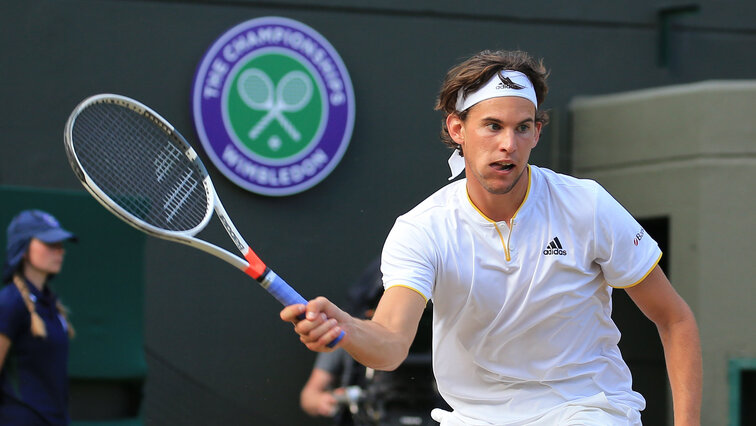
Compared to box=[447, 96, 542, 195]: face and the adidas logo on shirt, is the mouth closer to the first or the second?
box=[447, 96, 542, 195]: face

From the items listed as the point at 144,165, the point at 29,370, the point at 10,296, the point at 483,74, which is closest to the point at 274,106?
the point at 10,296

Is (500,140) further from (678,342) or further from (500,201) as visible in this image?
(678,342)

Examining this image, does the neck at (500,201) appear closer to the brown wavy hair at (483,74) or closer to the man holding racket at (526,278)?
the man holding racket at (526,278)

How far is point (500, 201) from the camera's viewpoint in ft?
10.9

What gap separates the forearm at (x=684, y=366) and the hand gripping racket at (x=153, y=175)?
112 cm

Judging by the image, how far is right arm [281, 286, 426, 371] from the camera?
2.66 meters

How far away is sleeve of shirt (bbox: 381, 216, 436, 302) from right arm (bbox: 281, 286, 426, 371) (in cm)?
3

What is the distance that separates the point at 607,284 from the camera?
3.37 m

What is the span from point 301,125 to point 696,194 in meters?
2.49

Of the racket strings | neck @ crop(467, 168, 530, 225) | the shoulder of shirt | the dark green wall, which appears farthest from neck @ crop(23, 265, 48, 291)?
neck @ crop(467, 168, 530, 225)

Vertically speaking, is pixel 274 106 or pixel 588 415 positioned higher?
pixel 274 106

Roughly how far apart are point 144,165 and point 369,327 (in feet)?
5.12

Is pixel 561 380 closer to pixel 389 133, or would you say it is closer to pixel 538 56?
pixel 389 133

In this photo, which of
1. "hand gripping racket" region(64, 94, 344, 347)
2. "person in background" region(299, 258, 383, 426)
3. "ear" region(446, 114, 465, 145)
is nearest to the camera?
"hand gripping racket" region(64, 94, 344, 347)
